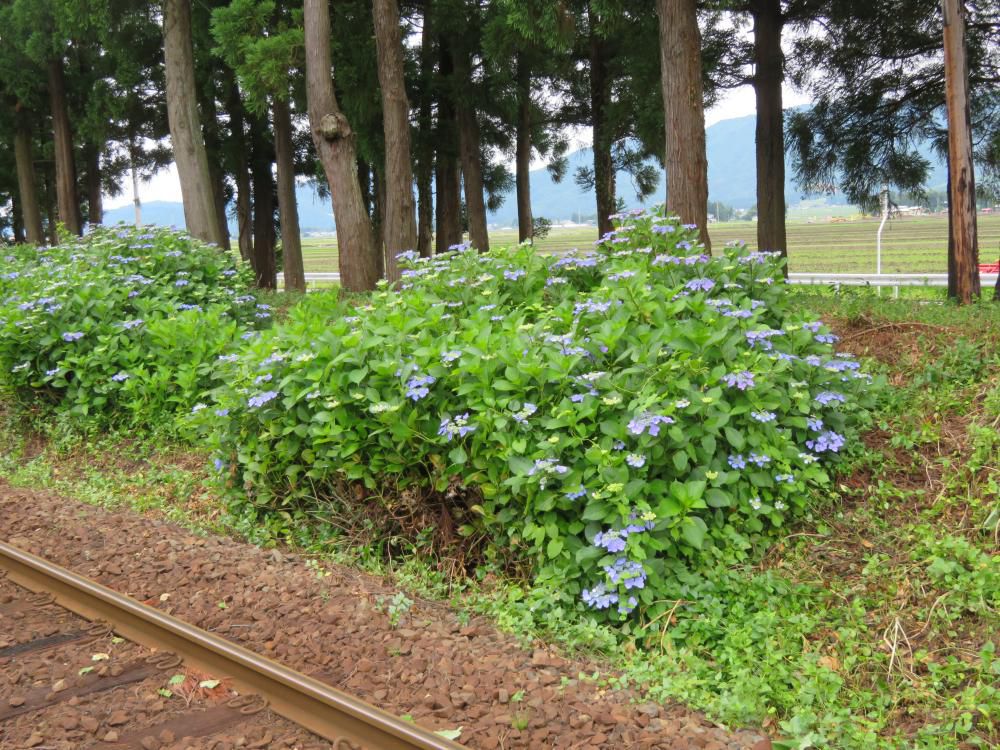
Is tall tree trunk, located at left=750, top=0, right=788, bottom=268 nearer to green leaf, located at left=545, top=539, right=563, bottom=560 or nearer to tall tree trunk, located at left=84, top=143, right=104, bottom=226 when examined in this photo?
green leaf, located at left=545, top=539, right=563, bottom=560

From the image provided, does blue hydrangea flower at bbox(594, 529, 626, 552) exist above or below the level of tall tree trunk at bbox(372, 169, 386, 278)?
below

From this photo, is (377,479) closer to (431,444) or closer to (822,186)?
(431,444)

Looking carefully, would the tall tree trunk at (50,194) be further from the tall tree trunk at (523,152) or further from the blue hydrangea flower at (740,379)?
the blue hydrangea flower at (740,379)

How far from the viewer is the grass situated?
395 cm

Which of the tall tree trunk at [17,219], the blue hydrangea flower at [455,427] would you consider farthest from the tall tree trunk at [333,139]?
the tall tree trunk at [17,219]

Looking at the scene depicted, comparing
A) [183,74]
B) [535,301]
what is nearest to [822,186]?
[535,301]

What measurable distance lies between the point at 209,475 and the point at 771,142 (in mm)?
10322

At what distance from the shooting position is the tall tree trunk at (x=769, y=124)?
13.6m

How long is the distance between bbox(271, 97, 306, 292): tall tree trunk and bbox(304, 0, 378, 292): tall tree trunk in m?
4.51

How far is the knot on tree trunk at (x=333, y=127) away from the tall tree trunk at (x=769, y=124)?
20.9 feet

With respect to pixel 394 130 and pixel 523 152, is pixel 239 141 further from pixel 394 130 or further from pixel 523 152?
pixel 394 130

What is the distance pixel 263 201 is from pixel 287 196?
513 centimetres

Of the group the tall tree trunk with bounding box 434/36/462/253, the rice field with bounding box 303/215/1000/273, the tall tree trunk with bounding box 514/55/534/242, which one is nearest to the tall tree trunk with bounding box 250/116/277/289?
the tall tree trunk with bounding box 434/36/462/253

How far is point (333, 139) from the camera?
503 inches
